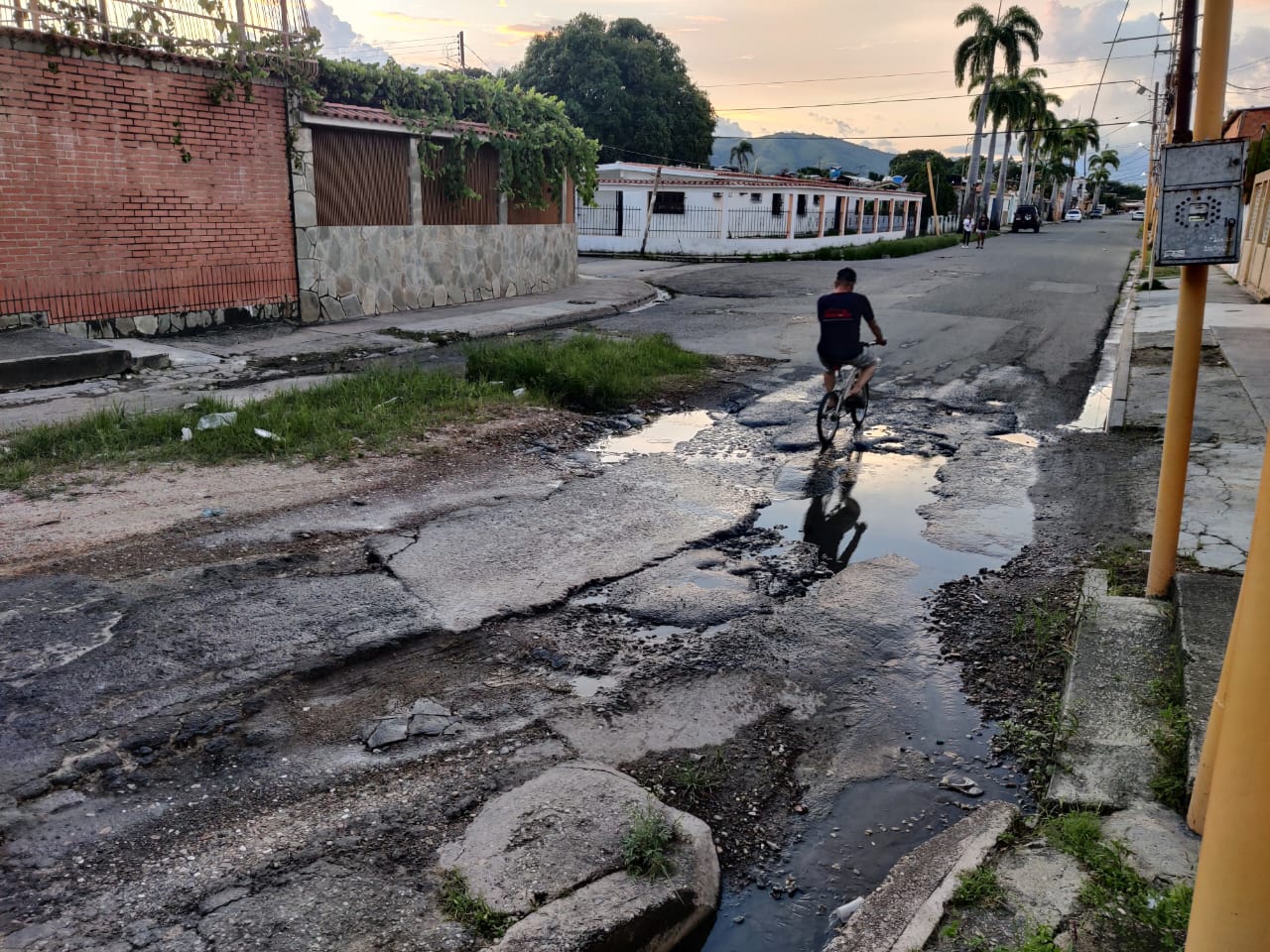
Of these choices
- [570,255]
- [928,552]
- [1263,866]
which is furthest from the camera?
[570,255]

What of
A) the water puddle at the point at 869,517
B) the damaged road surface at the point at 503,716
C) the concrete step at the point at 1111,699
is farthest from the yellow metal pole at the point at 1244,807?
the water puddle at the point at 869,517

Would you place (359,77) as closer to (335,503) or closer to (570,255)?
(570,255)

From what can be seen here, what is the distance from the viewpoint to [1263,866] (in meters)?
1.99

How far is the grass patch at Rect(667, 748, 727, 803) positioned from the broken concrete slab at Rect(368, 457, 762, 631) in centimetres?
161

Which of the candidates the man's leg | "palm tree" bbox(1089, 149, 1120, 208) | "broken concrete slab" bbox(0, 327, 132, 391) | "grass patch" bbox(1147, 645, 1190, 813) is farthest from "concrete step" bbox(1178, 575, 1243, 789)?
"palm tree" bbox(1089, 149, 1120, 208)

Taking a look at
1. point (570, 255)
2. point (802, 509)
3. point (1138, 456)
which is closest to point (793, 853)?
point (802, 509)

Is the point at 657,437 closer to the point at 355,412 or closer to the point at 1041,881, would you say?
the point at 355,412

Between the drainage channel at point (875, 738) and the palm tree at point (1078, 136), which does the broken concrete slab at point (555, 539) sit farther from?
the palm tree at point (1078, 136)

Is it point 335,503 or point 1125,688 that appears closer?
point 1125,688

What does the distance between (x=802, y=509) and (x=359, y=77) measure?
12.8 meters

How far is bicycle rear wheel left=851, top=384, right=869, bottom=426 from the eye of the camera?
9211 mm

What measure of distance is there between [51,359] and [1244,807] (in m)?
11.7

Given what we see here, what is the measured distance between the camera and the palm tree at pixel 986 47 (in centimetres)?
5325

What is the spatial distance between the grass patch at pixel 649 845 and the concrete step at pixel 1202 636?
Result: 1.95 m
